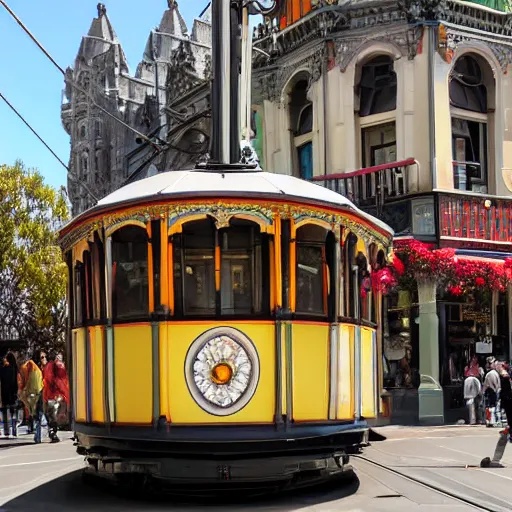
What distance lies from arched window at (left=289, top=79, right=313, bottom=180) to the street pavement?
11288 millimetres

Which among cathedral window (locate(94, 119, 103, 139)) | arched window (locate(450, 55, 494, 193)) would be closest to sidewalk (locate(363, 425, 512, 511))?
arched window (locate(450, 55, 494, 193))

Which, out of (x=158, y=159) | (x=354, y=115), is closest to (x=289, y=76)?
(x=354, y=115)

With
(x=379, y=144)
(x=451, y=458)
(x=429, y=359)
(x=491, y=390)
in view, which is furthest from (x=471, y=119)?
(x=451, y=458)

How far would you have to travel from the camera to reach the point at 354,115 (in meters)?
24.8

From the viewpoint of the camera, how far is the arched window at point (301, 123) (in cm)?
2627

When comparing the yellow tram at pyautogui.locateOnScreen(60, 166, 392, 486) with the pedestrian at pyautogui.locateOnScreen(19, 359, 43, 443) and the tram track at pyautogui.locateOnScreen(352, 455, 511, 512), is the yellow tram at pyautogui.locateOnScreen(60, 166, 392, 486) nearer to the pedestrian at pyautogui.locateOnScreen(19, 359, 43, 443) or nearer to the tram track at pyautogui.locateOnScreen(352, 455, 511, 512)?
the tram track at pyautogui.locateOnScreen(352, 455, 511, 512)

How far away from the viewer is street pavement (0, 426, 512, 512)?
1010 cm

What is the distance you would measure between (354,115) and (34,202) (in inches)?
495

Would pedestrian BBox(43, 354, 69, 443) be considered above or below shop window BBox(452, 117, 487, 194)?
below

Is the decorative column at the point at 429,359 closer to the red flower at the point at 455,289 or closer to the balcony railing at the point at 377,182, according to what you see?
the red flower at the point at 455,289

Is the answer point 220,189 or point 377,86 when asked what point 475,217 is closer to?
point 377,86

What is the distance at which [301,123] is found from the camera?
2664 centimetres

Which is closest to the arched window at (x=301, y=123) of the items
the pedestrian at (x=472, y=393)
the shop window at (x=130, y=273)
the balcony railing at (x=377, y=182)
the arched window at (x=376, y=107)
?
the arched window at (x=376, y=107)

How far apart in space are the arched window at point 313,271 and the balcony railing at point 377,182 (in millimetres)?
12986
